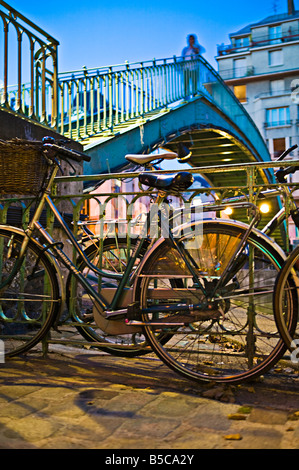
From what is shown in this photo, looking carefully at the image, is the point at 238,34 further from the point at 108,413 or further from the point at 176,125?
the point at 108,413

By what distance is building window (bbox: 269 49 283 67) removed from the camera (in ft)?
177

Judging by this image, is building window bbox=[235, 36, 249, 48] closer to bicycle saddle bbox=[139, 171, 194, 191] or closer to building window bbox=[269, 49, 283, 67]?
building window bbox=[269, 49, 283, 67]

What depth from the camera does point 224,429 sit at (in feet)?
7.72

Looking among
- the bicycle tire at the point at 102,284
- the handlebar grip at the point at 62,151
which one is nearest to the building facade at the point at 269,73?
the bicycle tire at the point at 102,284

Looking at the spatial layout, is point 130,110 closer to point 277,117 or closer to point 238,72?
point 277,117

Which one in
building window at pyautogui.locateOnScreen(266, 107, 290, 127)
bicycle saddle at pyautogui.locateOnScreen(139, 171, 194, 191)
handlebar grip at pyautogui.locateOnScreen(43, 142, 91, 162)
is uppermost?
building window at pyautogui.locateOnScreen(266, 107, 290, 127)

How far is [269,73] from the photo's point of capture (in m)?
52.8

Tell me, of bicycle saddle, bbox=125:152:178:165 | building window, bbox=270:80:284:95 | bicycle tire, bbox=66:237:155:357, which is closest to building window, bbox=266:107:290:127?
building window, bbox=270:80:284:95

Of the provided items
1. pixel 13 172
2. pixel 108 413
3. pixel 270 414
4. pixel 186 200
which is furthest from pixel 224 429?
pixel 13 172

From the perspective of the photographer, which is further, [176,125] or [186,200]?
[176,125]

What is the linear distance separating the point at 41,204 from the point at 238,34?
6265cm

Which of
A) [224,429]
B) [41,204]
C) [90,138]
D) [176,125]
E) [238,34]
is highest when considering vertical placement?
[238,34]

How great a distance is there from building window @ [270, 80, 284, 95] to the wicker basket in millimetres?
52659

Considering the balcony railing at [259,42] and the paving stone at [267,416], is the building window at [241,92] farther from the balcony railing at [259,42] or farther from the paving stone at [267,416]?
the paving stone at [267,416]
